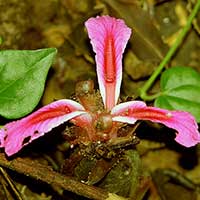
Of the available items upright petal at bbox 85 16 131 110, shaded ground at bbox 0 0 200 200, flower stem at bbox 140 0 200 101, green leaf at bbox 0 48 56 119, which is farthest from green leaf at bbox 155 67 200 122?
green leaf at bbox 0 48 56 119

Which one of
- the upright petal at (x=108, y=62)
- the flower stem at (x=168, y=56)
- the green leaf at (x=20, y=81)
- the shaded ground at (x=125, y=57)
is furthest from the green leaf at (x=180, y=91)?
the green leaf at (x=20, y=81)

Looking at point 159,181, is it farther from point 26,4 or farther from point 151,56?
point 26,4

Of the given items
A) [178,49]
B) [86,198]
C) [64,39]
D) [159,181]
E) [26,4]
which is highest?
[26,4]

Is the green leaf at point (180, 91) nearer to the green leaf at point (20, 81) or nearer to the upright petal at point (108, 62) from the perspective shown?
the upright petal at point (108, 62)

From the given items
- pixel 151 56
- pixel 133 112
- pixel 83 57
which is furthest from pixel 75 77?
pixel 133 112

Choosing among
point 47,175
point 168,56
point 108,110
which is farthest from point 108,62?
point 168,56

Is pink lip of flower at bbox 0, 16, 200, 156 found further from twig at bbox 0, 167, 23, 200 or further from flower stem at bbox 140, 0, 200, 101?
flower stem at bbox 140, 0, 200, 101
